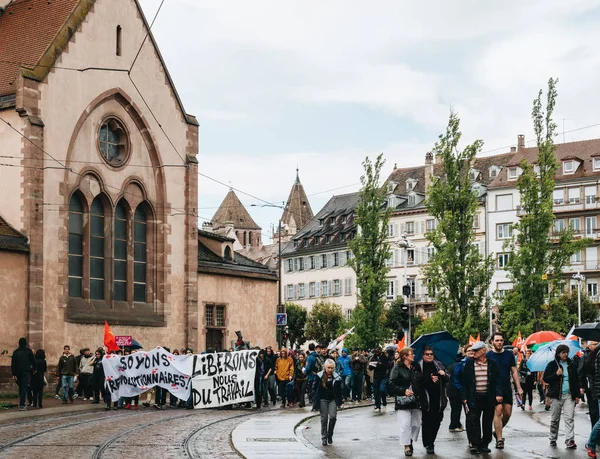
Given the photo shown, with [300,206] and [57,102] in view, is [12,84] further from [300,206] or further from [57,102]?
[300,206]

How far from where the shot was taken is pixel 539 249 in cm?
5541

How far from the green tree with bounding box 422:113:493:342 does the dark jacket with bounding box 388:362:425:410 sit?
3533cm

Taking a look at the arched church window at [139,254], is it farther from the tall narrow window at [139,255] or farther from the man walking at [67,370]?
the man walking at [67,370]

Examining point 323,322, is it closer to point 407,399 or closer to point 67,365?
point 67,365

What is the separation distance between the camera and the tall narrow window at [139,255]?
44.3 meters

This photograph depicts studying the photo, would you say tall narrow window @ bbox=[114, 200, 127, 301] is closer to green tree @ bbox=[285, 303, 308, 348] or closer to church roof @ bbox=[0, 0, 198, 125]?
church roof @ bbox=[0, 0, 198, 125]

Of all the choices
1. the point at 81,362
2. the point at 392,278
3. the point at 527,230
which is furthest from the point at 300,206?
the point at 81,362

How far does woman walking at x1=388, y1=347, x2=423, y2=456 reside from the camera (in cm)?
1709

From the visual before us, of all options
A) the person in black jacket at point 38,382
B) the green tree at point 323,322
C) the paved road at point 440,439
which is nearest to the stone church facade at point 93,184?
the person in black jacket at point 38,382

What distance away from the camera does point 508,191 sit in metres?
96.8

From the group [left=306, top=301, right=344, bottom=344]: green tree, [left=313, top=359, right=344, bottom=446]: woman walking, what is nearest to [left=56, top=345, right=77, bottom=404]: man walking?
[left=313, top=359, right=344, bottom=446]: woman walking

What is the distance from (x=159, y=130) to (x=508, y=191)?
5664 cm

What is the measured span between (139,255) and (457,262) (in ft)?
53.3

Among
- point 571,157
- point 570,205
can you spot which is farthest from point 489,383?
point 571,157
